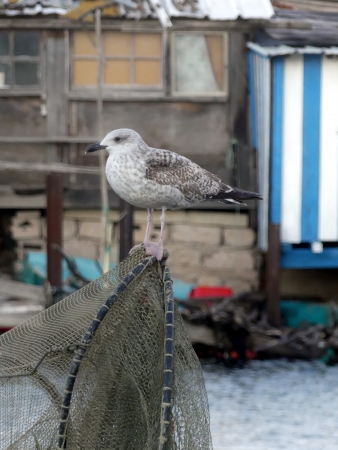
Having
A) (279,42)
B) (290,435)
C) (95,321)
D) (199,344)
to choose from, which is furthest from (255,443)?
(279,42)

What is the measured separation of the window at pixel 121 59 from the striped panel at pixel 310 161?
1.66 m

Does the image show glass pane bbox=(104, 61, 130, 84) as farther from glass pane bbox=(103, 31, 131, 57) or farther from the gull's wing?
the gull's wing

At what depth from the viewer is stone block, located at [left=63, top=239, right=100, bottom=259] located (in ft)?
33.7

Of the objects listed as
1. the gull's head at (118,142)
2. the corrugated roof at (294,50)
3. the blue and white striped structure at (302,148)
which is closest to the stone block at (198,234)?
the blue and white striped structure at (302,148)

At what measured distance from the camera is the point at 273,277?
31.7 ft

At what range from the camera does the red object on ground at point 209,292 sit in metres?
9.71

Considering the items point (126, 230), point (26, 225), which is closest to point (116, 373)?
point (126, 230)

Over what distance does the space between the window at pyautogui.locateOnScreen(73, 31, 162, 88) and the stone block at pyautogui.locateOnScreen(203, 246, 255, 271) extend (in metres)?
1.98

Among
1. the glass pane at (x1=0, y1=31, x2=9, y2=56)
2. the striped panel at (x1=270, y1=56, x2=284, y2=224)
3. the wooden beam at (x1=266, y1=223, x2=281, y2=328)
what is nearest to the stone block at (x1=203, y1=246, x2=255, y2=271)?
the wooden beam at (x1=266, y1=223, x2=281, y2=328)

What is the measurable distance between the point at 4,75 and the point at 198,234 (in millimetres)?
2763

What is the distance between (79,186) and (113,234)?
2.12ft

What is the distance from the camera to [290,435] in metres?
7.31

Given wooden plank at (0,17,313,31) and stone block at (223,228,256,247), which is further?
stone block at (223,228,256,247)

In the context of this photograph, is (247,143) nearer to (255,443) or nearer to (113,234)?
(113,234)
